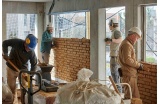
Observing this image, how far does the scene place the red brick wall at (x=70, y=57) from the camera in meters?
8.20

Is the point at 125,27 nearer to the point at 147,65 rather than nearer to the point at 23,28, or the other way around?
the point at 147,65

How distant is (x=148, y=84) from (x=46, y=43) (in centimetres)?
444

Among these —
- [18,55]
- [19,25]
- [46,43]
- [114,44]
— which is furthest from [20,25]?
[18,55]

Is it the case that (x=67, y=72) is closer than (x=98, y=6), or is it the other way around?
(x=98, y=6)

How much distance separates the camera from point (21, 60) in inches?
206

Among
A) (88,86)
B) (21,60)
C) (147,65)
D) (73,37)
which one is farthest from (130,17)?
(88,86)

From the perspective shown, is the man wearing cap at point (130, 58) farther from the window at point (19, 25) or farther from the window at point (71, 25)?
the window at point (19, 25)

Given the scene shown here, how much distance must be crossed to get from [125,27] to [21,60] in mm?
2424

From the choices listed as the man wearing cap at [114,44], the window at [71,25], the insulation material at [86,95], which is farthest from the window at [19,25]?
the insulation material at [86,95]

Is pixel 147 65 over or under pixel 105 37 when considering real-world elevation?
under

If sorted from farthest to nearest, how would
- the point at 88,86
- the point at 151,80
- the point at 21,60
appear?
the point at 151,80 < the point at 21,60 < the point at 88,86

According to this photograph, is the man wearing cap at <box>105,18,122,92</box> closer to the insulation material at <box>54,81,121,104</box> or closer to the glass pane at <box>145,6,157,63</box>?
the glass pane at <box>145,6,157,63</box>

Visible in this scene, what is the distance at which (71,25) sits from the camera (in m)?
9.10

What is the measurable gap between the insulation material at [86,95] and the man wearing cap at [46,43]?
6913mm
